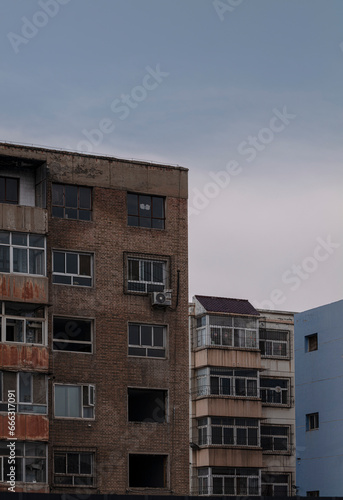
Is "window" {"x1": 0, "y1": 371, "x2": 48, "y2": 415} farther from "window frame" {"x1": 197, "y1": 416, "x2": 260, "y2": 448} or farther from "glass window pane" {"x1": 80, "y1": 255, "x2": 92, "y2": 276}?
"window frame" {"x1": 197, "y1": 416, "x2": 260, "y2": 448}

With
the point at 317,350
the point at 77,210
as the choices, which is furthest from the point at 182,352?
the point at 317,350

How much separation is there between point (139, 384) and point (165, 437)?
8.46 feet

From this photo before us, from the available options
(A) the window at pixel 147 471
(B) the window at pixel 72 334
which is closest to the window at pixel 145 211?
(B) the window at pixel 72 334

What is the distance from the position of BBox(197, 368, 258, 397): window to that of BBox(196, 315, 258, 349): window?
157cm

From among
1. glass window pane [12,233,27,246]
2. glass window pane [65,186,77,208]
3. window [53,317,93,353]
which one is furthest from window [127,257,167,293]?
glass window pane [12,233,27,246]

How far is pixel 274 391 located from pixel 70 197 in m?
22.9

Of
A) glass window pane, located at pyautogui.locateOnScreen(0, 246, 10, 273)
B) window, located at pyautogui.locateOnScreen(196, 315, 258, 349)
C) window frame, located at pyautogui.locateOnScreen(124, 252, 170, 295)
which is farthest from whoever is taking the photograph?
window, located at pyautogui.locateOnScreen(196, 315, 258, 349)

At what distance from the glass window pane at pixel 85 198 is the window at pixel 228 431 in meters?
17.2

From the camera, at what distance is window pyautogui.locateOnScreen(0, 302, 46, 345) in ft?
150

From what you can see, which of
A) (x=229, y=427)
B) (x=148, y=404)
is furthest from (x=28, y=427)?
(x=229, y=427)

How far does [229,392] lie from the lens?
61750 mm

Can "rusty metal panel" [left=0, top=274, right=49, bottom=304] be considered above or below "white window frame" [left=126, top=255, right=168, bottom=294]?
below

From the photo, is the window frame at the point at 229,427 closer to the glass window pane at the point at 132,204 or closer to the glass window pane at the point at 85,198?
the glass window pane at the point at 132,204

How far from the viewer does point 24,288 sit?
4566cm
